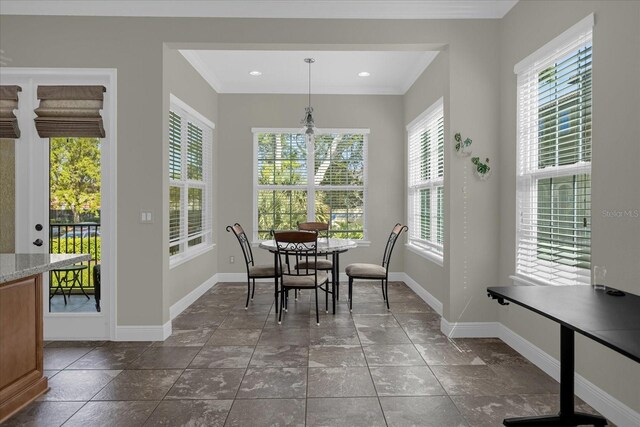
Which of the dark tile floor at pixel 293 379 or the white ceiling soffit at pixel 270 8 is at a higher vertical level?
the white ceiling soffit at pixel 270 8

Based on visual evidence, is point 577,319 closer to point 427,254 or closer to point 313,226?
point 427,254

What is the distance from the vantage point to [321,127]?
6.22 metres

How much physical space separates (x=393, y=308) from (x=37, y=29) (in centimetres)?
460

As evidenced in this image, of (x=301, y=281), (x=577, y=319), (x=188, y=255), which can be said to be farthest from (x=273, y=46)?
(x=577, y=319)

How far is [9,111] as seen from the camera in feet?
11.6

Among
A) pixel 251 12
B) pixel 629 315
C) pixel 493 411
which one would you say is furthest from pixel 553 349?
pixel 251 12

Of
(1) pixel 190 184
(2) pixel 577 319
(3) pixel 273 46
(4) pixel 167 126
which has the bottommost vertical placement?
(2) pixel 577 319

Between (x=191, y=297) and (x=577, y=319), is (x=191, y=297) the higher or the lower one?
the lower one

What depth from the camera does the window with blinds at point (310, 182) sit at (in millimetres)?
6281

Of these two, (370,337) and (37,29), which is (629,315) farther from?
(37,29)

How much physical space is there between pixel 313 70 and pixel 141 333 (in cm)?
385

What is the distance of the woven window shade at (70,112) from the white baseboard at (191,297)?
78.7 inches

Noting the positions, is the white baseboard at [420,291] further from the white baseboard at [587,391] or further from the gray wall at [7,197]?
the gray wall at [7,197]

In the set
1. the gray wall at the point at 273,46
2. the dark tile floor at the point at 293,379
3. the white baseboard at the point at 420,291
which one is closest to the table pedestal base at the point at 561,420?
the dark tile floor at the point at 293,379
